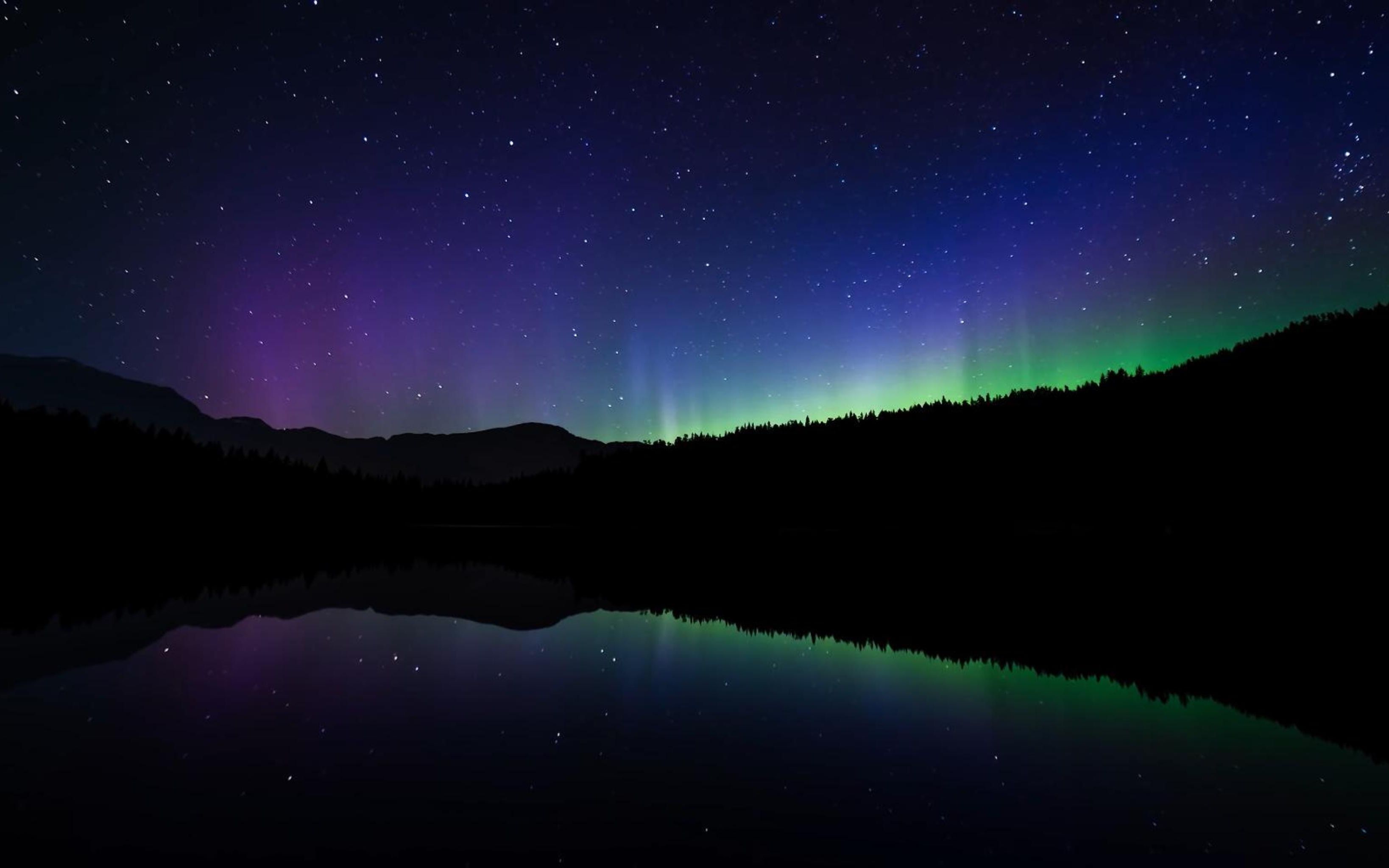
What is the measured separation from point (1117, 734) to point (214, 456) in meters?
109

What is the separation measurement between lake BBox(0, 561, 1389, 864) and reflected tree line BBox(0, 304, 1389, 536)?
41.9m

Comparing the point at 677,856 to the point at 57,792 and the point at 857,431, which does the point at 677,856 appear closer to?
the point at 57,792

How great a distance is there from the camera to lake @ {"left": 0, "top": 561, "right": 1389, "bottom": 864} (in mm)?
5652

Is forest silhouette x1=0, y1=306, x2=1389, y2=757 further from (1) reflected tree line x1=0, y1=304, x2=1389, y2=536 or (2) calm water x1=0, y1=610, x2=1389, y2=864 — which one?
(2) calm water x1=0, y1=610, x2=1389, y2=864

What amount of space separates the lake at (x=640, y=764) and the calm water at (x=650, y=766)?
0.04 metres

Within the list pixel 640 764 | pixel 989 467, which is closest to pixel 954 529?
pixel 989 467

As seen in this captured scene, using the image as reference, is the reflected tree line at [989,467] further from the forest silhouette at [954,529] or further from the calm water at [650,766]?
the calm water at [650,766]

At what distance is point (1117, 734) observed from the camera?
341 inches

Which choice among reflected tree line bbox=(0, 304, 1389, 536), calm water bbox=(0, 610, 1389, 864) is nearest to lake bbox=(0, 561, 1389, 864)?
calm water bbox=(0, 610, 1389, 864)

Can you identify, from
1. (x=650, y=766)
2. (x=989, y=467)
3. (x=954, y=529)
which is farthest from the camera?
(x=989, y=467)

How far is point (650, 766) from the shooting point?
734 centimetres

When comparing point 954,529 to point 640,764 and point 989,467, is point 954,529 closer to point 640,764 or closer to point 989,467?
point 989,467

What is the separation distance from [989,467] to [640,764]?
232ft

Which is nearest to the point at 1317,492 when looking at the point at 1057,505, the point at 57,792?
the point at 1057,505
